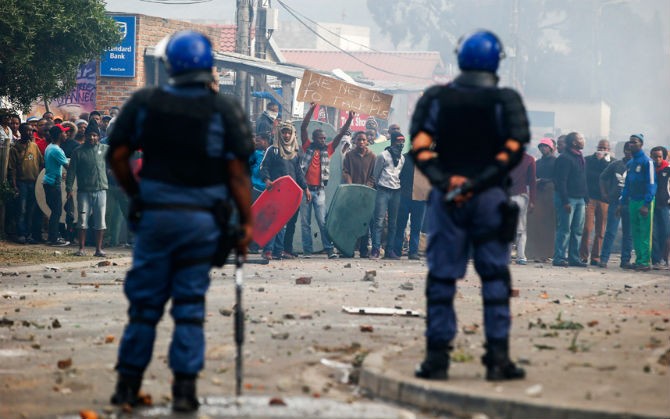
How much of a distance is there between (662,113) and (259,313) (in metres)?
116

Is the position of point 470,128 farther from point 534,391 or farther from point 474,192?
point 534,391

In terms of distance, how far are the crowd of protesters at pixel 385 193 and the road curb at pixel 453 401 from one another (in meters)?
10.9

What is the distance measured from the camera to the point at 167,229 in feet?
20.6

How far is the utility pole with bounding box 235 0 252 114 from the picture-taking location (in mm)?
31625

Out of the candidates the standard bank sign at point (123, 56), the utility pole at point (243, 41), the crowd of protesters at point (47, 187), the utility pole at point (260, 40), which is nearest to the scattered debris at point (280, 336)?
the crowd of protesters at point (47, 187)

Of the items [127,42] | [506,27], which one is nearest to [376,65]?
[506,27]

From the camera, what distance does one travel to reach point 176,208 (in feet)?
20.7

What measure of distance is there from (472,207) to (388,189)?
1262 centimetres

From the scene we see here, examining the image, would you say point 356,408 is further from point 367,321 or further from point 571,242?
point 571,242

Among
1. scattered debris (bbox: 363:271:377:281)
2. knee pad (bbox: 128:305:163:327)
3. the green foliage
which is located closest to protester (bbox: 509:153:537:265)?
scattered debris (bbox: 363:271:377:281)

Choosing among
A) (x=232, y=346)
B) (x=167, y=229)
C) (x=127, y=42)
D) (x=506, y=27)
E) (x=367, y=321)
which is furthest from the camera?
(x=506, y=27)

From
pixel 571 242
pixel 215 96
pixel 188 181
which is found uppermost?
pixel 215 96

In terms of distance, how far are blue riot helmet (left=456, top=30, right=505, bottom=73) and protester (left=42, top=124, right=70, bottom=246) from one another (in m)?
12.7

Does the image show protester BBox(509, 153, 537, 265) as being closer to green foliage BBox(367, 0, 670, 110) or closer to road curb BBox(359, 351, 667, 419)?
road curb BBox(359, 351, 667, 419)
